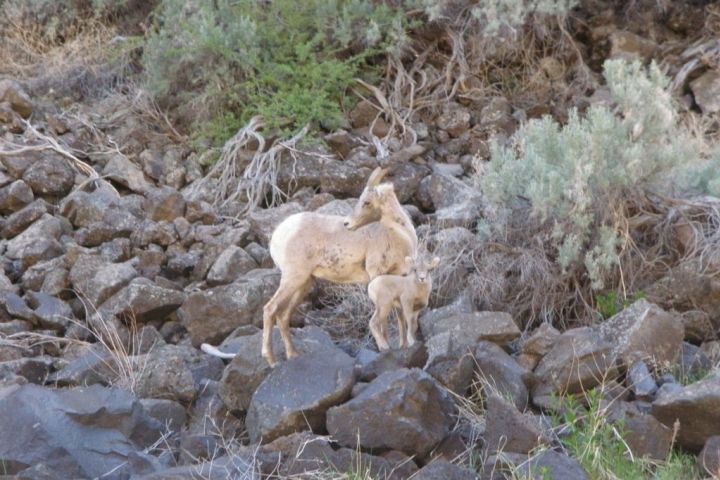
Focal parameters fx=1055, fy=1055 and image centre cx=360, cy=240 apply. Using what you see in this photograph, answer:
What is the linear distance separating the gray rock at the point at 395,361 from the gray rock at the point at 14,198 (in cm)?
532

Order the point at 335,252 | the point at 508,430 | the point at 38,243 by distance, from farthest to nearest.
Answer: the point at 38,243, the point at 335,252, the point at 508,430

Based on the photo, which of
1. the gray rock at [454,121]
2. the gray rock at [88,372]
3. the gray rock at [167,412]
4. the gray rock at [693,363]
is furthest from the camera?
the gray rock at [454,121]

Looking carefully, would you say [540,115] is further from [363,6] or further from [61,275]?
[61,275]

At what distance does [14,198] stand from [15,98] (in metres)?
1.91

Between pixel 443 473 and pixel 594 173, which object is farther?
pixel 594 173

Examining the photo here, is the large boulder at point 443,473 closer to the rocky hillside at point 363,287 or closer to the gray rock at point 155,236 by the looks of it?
the rocky hillside at point 363,287

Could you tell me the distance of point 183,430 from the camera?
6926mm

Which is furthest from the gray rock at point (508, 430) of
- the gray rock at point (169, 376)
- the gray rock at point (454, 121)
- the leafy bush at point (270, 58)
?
the gray rock at point (454, 121)

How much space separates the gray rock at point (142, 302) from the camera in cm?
863

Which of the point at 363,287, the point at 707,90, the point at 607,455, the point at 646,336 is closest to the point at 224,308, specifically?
the point at 363,287

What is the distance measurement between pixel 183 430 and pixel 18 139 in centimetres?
569

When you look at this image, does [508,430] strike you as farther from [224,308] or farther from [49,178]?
[49,178]

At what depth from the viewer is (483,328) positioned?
293 inches

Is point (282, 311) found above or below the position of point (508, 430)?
above
